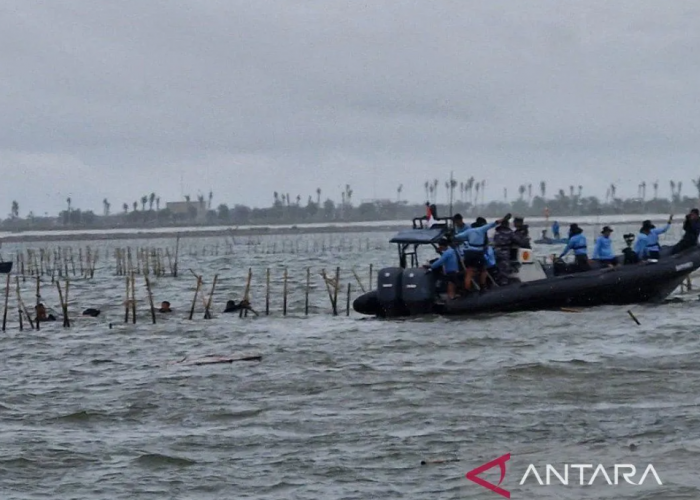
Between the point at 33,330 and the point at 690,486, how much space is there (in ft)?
69.7

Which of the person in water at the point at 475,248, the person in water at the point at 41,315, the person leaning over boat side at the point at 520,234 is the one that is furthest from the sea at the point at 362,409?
the person leaning over boat side at the point at 520,234

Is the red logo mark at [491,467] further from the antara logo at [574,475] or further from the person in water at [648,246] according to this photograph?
the person in water at [648,246]

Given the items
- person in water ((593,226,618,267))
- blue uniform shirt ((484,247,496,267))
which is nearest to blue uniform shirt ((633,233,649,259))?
person in water ((593,226,618,267))

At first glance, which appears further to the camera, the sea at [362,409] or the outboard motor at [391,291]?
the outboard motor at [391,291]

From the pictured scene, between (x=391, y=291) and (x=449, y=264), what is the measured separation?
179 centimetres

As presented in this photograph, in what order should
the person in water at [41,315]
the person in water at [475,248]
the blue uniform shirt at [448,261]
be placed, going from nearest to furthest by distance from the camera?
the person in water at [475,248], the blue uniform shirt at [448,261], the person in water at [41,315]

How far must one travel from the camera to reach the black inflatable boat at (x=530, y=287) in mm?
27453

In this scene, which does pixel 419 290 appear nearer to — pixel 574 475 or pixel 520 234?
pixel 520 234

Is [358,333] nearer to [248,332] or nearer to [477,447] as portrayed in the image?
[248,332]

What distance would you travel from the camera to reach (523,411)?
1698 cm

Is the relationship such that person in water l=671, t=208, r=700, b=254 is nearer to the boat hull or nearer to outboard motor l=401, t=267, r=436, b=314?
the boat hull

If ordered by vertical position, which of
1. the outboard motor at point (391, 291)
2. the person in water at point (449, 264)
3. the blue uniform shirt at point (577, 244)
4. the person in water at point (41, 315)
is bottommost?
the person in water at point (41, 315)

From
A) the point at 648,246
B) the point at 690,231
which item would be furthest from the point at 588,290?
the point at 690,231

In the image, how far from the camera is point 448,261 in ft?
90.2
